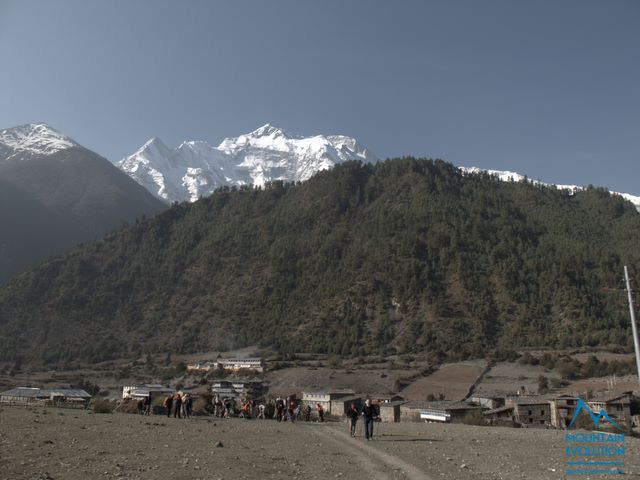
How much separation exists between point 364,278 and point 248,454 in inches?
5132

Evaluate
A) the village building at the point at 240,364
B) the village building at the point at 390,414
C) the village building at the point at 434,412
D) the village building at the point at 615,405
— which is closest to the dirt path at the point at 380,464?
the village building at the point at 434,412

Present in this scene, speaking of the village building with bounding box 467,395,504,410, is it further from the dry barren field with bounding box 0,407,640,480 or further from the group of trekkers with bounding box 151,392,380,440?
the dry barren field with bounding box 0,407,640,480

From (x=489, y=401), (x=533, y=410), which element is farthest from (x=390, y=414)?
(x=489, y=401)

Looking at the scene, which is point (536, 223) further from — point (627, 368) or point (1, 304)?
point (1, 304)

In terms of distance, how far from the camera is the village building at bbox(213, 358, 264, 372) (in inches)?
4575

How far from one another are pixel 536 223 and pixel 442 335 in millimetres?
63429

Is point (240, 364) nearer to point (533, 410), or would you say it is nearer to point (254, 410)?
point (533, 410)

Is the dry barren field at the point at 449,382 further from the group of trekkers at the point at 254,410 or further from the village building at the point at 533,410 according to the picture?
the group of trekkers at the point at 254,410

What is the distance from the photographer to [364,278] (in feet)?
484

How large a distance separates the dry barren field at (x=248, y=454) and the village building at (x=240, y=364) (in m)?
91.6

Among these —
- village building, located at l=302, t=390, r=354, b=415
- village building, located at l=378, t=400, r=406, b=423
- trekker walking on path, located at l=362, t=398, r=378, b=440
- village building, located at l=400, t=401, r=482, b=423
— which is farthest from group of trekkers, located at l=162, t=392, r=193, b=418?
village building, located at l=302, t=390, r=354, b=415

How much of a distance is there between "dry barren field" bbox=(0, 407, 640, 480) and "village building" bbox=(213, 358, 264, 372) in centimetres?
9165

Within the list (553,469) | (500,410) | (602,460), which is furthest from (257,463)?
(500,410)

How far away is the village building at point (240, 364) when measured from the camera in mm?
116194
